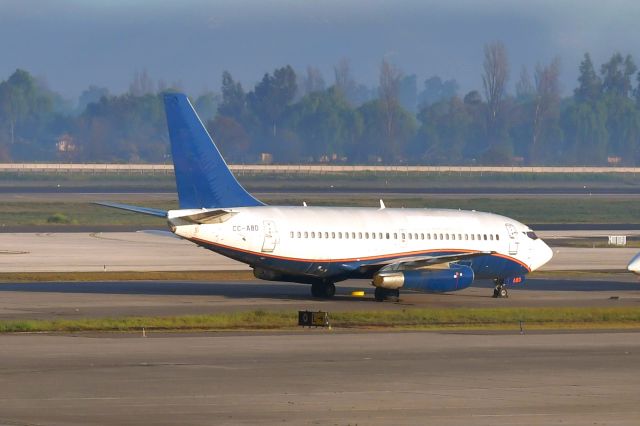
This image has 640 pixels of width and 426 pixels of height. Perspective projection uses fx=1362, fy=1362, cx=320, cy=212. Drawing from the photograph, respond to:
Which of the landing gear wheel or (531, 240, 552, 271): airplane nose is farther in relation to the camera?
(531, 240, 552, 271): airplane nose

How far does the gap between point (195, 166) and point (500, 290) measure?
1380cm

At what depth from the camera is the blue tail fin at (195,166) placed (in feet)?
157

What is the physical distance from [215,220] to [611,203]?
88466mm

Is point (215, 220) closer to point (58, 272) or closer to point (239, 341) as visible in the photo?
point (239, 341)

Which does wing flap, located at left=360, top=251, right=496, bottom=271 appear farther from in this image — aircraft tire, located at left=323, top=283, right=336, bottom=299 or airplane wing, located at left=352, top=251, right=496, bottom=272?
aircraft tire, located at left=323, top=283, right=336, bottom=299

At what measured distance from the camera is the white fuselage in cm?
4759

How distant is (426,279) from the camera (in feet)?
162

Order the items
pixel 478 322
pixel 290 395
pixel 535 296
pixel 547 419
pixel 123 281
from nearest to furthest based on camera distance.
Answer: pixel 547 419, pixel 290 395, pixel 478 322, pixel 535 296, pixel 123 281

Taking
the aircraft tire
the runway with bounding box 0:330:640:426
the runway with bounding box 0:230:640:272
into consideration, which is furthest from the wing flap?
the runway with bounding box 0:330:640:426

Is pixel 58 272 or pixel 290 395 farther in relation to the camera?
pixel 58 272

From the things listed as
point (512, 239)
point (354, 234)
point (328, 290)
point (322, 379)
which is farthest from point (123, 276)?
point (322, 379)

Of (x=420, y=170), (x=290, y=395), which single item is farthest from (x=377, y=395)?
(x=420, y=170)

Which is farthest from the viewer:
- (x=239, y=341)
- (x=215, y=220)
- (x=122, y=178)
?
(x=122, y=178)

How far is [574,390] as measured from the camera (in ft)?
93.9
